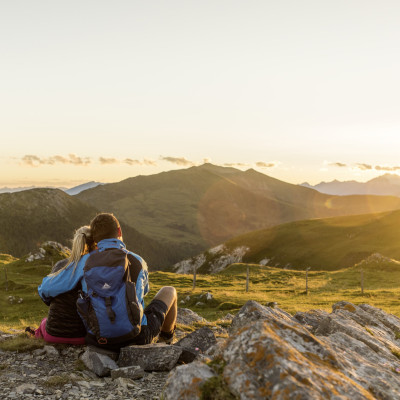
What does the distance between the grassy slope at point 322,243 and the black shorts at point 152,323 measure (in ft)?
292

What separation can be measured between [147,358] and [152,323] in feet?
2.91

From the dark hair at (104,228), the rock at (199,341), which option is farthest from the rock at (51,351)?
the dark hair at (104,228)

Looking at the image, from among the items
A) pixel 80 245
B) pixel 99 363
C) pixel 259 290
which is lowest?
pixel 259 290

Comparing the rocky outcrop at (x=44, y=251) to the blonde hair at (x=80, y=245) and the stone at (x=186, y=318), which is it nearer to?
the stone at (x=186, y=318)

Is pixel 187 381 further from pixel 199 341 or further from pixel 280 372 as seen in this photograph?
pixel 199 341

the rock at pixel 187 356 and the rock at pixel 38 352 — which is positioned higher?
the rock at pixel 187 356

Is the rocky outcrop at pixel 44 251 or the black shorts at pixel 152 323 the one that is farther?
the rocky outcrop at pixel 44 251

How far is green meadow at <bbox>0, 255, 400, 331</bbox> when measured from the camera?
99.7 ft

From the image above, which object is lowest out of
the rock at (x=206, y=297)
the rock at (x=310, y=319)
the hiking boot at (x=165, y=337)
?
the rock at (x=206, y=297)

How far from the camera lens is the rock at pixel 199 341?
919cm

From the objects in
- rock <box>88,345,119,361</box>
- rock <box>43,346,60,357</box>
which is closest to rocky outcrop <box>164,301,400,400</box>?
rock <box>88,345,119,361</box>

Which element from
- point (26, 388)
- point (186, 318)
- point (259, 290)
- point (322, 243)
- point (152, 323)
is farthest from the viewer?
point (322, 243)

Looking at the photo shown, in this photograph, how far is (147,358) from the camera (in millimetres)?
7867

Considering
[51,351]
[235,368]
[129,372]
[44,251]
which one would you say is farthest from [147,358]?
[44,251]
